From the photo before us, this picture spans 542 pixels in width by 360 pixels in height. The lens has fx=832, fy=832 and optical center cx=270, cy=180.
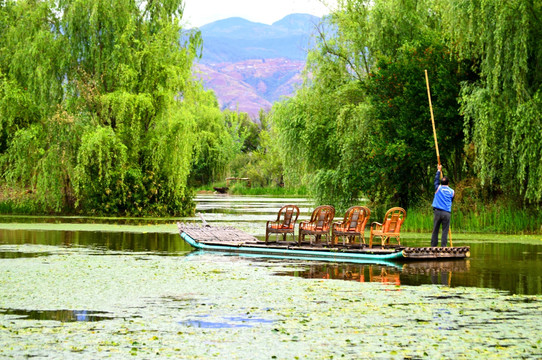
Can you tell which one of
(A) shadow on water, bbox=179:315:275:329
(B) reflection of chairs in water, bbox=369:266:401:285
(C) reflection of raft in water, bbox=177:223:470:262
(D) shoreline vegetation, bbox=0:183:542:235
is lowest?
(A) shadow on water, bbox=179:315:275:329

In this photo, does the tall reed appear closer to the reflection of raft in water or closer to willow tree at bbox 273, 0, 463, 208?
willow tree at bbox 273, 0, 463, 208

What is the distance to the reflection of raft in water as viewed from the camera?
19.6 meters

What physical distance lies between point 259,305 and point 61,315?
2.92 meters

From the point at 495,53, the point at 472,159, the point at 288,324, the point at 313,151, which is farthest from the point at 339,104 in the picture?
the point at 288,324

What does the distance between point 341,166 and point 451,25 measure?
9.70 m

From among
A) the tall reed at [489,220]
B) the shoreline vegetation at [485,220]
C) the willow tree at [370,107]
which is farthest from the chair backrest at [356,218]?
the willow tree at [370,107]

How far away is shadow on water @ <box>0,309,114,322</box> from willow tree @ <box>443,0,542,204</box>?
1849 cm

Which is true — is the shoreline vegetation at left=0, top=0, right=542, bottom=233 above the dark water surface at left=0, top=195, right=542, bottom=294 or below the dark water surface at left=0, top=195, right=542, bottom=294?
above

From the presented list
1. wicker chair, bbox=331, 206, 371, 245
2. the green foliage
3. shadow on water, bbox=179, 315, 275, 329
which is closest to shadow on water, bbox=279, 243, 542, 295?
wicker chair, bbox=331, 206, 371, 245

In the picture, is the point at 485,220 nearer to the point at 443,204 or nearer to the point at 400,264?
the point at 443,204

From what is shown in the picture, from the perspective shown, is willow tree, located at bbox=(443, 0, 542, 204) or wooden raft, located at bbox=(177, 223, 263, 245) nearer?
wooden raft, located at bbox=(177, 223, 263, 245)

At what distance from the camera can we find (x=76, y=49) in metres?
40.0

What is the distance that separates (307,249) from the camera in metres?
21.3

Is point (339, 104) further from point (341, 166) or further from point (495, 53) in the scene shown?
point (495, 53)
